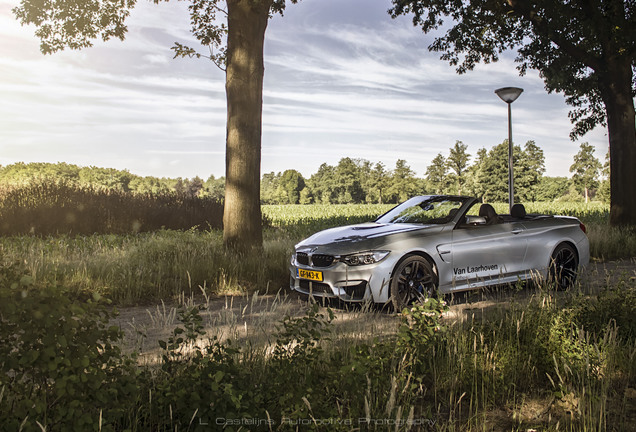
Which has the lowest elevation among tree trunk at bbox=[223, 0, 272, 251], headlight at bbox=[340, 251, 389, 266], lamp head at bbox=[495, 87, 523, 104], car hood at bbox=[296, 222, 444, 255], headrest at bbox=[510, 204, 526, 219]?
headlight at bbox=[340, 251, 389, 266]

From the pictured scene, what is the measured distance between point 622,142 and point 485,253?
40.2ft

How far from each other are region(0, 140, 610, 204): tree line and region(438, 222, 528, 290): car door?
5770cm

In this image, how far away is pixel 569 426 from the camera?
347cm

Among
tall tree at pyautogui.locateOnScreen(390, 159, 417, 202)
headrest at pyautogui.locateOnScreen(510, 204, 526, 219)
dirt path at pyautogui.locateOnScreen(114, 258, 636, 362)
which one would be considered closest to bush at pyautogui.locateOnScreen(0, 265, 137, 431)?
dirt path at pyautogui.locateOnScreen(114, 258, 636, 362)

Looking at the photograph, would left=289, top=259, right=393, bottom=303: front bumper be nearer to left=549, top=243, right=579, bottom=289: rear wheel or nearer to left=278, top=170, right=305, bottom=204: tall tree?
left=549, top=243, right=579, bottom=289: rear wheel

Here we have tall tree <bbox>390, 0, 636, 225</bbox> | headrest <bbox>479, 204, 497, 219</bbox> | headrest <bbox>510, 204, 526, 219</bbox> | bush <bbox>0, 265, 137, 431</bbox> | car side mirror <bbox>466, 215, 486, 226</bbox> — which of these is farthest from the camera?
tall tree <bbox>390, 0, 636, 225</bbox>

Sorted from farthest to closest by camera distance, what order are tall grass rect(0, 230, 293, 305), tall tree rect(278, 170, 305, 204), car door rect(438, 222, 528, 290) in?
tall tree rect(278, 170, 305, 204) < tall grass rect(0, 230, 293, 305) < car door rect(438, 222, 528, 290)

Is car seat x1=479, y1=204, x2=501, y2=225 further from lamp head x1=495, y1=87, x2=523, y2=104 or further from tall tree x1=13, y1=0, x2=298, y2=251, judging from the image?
lamp head x1=495, y1=87, x2=523, y2=104

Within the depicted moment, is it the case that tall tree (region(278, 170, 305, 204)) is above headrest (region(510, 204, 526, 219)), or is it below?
above

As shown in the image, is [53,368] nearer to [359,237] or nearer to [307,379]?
[307,379]

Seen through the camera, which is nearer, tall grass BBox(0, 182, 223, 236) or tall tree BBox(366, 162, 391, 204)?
tall grass BBox(0, 182, 223, 236)

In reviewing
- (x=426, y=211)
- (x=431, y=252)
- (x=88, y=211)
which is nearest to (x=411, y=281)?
(x=431, y=252)

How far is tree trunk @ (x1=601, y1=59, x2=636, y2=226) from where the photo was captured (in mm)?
17000

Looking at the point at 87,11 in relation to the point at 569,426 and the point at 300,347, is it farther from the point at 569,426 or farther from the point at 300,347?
the point at 569,426
